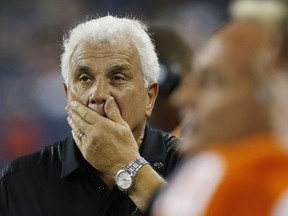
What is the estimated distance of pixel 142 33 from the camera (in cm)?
271

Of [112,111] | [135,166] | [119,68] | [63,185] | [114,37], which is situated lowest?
[63,185]

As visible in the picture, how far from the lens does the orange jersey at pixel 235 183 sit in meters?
0.83

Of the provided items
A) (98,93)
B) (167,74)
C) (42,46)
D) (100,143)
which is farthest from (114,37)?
(42,46)

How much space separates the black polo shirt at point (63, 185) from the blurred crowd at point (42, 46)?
289cm

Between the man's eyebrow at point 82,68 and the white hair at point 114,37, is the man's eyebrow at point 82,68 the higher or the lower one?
the lower one

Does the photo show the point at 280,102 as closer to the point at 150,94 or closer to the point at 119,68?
the point at 119,68

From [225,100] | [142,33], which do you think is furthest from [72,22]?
[225,100]

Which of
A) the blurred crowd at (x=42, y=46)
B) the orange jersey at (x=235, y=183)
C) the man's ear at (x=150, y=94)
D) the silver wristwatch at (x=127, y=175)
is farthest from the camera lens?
the blurred crowd at (x=42, y=46)

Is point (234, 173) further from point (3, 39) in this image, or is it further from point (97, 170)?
point (3, 39)

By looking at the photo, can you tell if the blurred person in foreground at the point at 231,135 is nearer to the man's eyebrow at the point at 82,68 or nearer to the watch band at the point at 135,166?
the watch band at the point at 135,166

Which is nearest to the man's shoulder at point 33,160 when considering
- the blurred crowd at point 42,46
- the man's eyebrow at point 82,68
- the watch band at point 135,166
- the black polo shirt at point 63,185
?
the black polo shirt at point 63,185

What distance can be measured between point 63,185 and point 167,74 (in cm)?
121

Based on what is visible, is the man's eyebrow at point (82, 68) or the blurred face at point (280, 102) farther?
the man's eyebrow at point (82, 68)

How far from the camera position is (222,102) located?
37.4 inches
